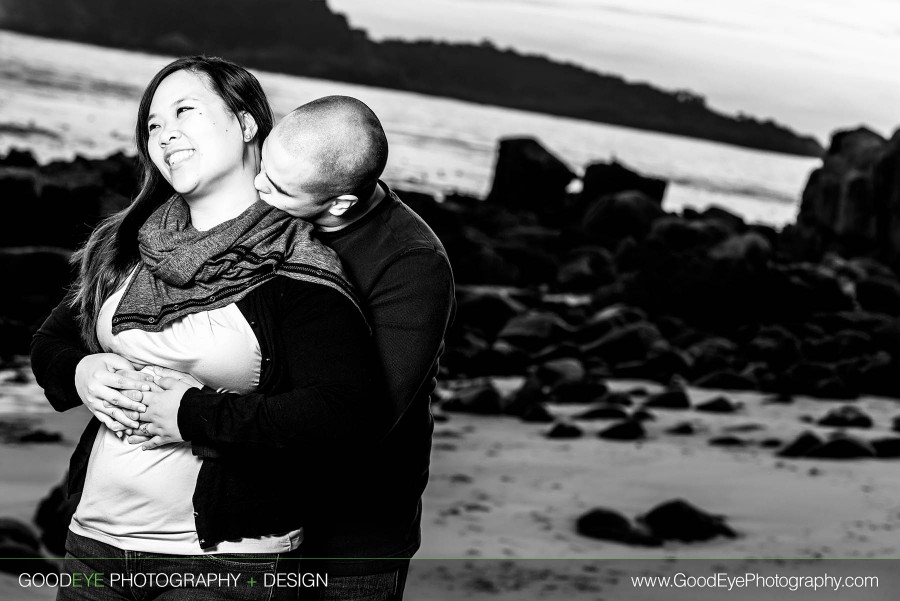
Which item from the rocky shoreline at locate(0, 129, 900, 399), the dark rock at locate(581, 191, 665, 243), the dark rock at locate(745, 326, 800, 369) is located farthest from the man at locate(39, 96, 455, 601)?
the dark rock at locate(581, 191, 665, 243)

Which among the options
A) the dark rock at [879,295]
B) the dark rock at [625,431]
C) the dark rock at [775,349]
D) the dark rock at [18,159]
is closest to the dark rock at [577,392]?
the dark rock at [625,431]

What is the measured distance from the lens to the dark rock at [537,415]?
766cm

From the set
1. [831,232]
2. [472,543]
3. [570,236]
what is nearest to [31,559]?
[472,543]

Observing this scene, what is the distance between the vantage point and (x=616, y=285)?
13375 millimetres

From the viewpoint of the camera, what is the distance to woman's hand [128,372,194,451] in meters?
1.77

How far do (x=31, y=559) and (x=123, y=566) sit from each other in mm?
2582

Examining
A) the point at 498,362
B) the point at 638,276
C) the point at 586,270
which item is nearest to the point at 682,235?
the point at 586,270

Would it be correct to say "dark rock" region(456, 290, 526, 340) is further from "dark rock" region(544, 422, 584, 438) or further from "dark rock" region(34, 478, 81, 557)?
"dark rock" region(34, 478, 81, 557)

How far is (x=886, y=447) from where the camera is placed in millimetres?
7082

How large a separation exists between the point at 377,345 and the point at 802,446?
565 cm

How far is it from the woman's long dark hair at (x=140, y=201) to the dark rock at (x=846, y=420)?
673 cm

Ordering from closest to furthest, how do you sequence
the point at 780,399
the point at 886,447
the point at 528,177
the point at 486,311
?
the point at 886,447
the point at 780,399
the point at 486,311
the point at 528,177

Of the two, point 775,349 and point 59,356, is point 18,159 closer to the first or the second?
point 775,349

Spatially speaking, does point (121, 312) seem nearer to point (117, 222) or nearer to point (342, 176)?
point (117, 222)
